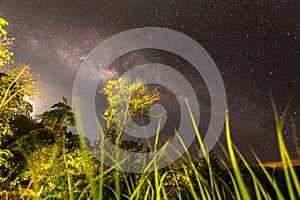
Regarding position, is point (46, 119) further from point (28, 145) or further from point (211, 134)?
point (211, 134)

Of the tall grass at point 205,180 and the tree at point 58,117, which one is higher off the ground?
the tree at point 58,117

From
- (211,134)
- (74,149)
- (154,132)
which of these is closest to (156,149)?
(154,132)

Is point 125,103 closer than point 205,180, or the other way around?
point 205,180

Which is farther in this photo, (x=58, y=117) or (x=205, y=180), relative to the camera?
(x=58, y=117)

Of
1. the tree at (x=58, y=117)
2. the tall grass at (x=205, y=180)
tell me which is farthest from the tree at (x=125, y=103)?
the tall grass at (x=205, y=180)

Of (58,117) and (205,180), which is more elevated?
(58,117)

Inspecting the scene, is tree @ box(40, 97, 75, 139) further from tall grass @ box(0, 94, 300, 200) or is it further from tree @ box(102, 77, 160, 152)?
tall grass @ box(0, 94, 300, 200)

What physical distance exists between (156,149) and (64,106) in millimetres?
19868

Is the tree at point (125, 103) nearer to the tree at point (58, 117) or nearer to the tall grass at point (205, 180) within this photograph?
the tree at point (58, 117)

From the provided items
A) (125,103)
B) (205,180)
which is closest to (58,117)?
(125,103)

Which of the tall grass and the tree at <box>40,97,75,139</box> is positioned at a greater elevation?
the tree at <box>40,97,75,139</box>

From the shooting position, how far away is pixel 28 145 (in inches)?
741

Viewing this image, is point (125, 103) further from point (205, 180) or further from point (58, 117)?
point (205, 180)

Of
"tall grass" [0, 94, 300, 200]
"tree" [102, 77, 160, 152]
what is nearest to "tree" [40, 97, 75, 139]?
"tree" [102, 77, 160, 152]
